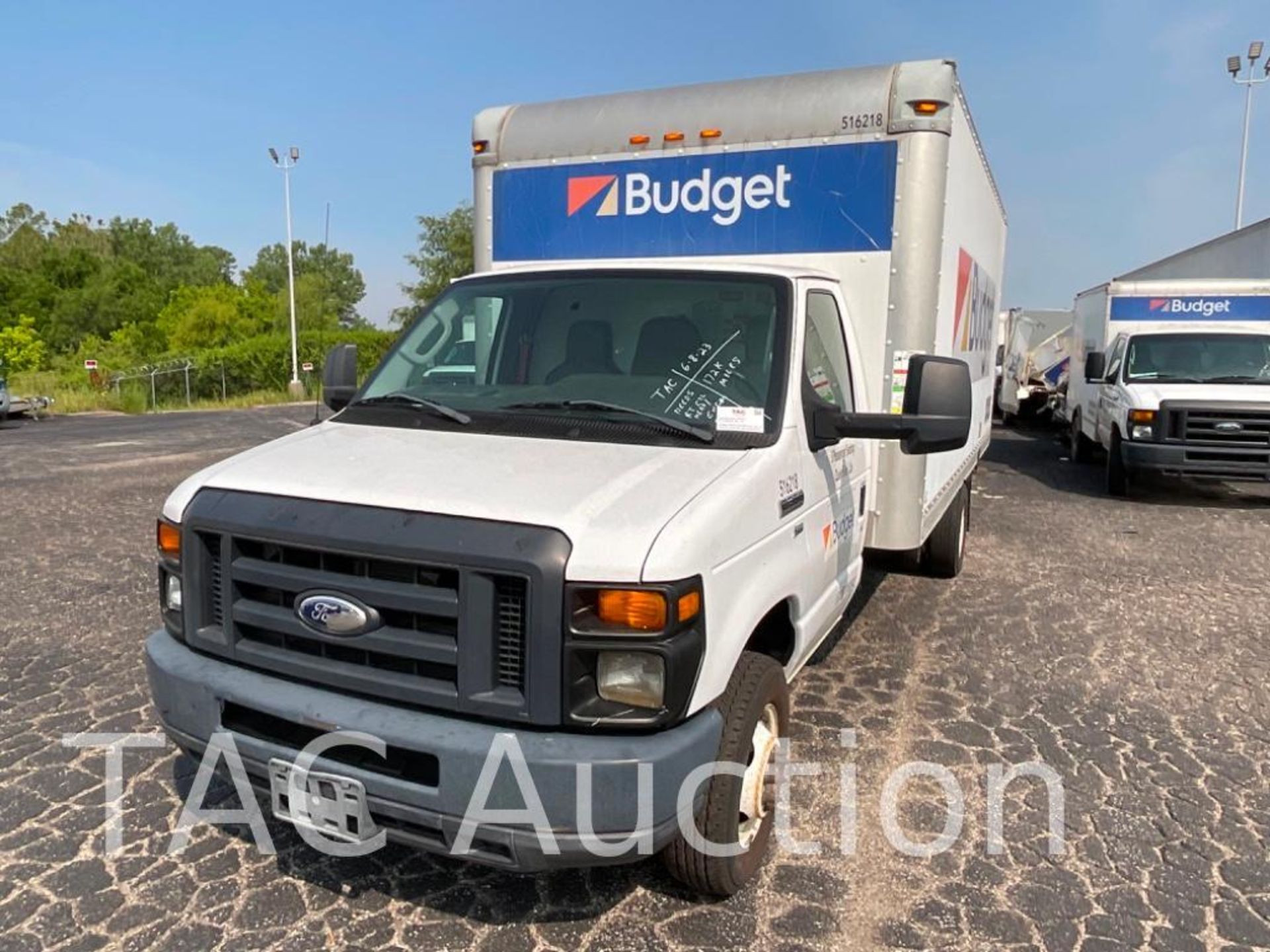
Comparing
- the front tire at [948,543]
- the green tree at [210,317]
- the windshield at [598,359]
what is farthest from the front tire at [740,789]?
the green tree at [210,317]

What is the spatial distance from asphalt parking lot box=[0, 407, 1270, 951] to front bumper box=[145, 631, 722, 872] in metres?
0.58

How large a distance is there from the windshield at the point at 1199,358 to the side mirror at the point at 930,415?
9.35 metres

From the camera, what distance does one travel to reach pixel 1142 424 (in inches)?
410

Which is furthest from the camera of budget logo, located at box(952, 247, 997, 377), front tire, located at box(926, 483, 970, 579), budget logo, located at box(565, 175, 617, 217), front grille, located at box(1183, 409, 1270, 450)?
front grille, located at box(1183, 409, 1270, 450)

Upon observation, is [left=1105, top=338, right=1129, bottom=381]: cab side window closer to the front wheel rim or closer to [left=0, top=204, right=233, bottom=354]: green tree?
the front wheel rim

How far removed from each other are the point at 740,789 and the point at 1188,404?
9.51 m

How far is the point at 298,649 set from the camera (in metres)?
2.68

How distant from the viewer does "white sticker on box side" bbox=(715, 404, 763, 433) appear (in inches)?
121

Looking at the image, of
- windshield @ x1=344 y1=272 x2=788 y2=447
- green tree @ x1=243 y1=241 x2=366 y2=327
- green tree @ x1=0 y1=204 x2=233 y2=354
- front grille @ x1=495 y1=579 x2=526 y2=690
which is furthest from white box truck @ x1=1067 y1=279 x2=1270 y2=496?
green tree @ x1=243 y1=241 x2=366 y2=327

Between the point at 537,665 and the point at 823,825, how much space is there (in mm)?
1716

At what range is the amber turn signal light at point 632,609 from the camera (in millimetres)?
2326

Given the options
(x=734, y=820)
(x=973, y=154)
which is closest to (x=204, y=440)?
(x=973, y=154)

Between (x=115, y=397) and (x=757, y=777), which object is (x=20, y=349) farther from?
(x=757, y=777)

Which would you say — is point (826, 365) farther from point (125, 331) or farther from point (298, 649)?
point (125, 331)
